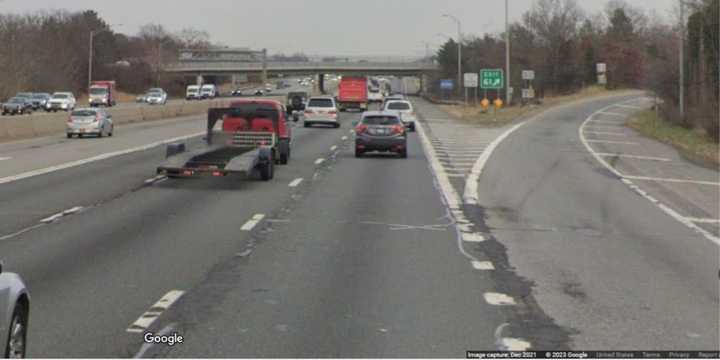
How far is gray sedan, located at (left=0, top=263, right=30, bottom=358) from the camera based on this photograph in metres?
6.16

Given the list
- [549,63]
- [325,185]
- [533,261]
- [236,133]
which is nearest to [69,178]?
[236,133]

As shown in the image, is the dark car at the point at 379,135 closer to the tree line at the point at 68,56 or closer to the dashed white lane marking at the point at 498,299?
the dashed white lane marking at the point at 498,299

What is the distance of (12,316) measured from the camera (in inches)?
251

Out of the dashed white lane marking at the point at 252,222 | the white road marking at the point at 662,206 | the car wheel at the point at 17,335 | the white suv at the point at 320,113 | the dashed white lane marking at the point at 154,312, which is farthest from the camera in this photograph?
the white suv at the point at 320,113

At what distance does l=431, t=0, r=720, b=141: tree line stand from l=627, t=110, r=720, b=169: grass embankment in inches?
23.8

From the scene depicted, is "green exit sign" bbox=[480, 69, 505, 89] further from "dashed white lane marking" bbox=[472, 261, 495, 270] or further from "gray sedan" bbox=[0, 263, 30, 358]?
"gray sedan" bbox=[0, 263, 30, 358]

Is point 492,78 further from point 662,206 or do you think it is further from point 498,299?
point 498,299

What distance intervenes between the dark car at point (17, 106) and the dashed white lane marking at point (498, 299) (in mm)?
62733

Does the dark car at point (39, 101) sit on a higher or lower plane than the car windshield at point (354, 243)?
higher

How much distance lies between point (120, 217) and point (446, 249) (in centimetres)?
599

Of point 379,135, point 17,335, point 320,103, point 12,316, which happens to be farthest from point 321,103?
point 12,316

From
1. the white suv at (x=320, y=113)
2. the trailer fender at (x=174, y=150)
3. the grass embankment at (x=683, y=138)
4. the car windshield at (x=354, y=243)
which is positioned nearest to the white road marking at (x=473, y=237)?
the car windshield at (x=354, y=243)

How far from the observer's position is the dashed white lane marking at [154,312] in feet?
27.7

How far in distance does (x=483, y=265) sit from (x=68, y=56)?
4471 inches
